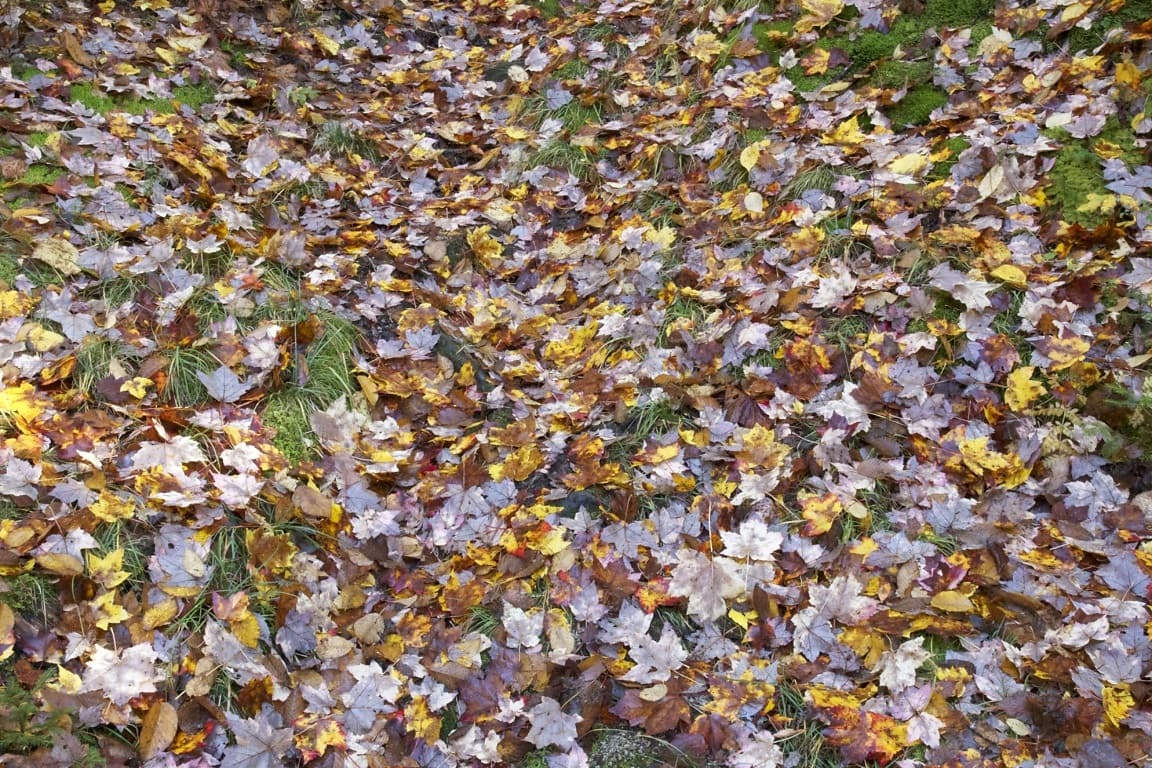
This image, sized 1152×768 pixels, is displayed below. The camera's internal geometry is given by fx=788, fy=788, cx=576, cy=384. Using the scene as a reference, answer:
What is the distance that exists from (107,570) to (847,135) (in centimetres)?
375

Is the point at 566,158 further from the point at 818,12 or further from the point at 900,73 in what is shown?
the point at 900,73

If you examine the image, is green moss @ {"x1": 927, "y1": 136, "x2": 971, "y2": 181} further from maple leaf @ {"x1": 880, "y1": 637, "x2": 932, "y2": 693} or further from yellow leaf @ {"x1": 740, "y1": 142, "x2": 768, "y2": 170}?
maple leaf @ {"x1": 880, "y1": 637, "x2": 932, "y2": 693}

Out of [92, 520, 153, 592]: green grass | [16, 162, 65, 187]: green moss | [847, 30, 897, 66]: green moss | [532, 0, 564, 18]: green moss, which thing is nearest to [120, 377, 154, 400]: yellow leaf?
Result: [92, 520, 153, 592]: green grass

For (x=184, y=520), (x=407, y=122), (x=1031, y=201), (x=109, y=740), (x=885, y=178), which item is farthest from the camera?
(x=407, y=122)

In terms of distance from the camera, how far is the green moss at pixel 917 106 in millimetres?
4027

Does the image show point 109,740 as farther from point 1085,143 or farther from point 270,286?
point 1085,143

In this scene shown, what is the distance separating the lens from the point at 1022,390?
9.54 ft

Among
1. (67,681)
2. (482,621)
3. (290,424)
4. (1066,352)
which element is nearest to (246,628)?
(67,681)

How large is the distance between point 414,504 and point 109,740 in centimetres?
117

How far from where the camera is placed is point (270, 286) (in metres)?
3.62

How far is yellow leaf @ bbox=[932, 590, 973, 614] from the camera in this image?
243 cm

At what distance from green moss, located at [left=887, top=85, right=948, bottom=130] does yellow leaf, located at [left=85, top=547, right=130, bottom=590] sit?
3.94m

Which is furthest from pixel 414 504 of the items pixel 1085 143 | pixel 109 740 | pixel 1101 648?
pixel 1085 143

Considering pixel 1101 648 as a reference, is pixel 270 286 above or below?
above
